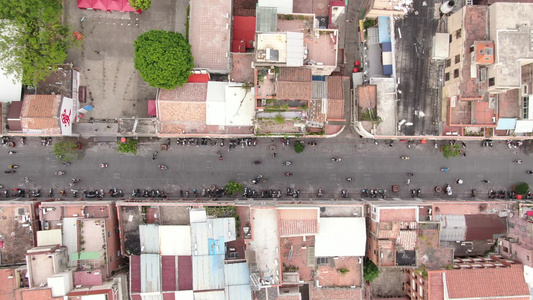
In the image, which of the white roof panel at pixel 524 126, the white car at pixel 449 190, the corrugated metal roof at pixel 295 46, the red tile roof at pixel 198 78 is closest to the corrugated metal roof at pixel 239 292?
the red tile roof at pixel 198 78

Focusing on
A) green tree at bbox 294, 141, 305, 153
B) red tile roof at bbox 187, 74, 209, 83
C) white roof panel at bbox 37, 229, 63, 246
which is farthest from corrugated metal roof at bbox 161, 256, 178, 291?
red tile roof at bbox 187, 74, 209, 83

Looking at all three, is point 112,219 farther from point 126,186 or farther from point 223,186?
point 223,186

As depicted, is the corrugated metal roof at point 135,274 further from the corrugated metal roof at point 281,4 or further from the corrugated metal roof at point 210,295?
the corrugated metal roof at point 281,4

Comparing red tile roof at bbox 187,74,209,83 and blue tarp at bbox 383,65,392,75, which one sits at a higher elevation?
blue tarp at bbox 383,65,392,75

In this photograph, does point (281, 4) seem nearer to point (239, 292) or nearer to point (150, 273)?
point (239, 292)

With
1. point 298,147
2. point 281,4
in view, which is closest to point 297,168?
point 298,147

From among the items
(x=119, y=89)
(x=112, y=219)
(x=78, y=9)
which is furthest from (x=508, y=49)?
(x=78, y=9)

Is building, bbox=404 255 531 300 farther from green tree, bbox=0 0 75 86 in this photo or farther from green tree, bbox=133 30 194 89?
green tree, bbox=0 0 75 86
